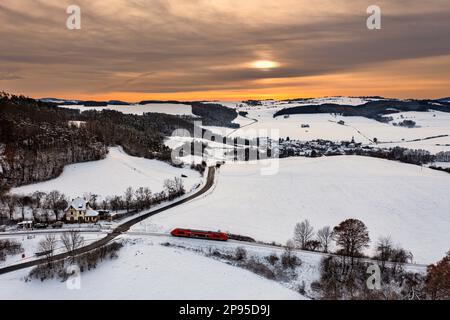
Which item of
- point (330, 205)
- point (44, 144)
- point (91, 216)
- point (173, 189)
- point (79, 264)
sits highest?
point (44, 144)

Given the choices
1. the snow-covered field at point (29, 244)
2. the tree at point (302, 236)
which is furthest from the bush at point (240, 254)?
the snow-covered field at point (29, 244)

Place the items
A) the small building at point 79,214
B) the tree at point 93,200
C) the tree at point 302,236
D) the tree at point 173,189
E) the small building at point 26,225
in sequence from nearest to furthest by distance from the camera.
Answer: the tree at point 302,236, the small building at point 26,225, the small building at point 79,214, the tree at point 93,200, the tree at point 173,189

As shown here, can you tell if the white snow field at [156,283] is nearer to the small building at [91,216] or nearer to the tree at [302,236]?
the tree at [302,236]

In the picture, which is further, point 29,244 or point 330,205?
point 330,205

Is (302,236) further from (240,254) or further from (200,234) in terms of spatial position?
(200,234)

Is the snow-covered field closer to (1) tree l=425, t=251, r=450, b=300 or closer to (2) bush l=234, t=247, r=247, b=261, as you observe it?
(2) bush l=234, t=247, r=247, b=261

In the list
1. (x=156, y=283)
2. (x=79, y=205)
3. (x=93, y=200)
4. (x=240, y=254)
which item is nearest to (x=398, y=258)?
(x=240, y=254)
